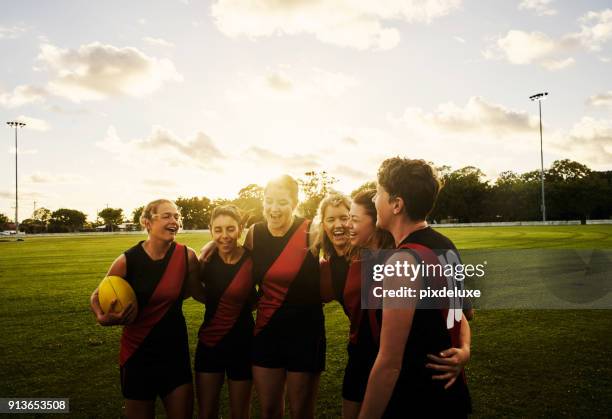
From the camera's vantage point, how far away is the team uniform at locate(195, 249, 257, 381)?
13.9 ft

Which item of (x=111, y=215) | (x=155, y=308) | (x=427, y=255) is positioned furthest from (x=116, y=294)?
(x=111, y=215)

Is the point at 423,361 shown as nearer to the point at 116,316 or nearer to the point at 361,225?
the point at 361,225

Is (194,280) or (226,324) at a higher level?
(194,280)

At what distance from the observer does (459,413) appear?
2.39 meters

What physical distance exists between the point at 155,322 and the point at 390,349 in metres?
2.69

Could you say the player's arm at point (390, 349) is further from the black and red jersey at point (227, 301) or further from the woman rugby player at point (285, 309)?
the black and red jersey at point (227, 301)

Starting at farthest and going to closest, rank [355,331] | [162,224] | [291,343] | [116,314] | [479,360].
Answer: [479,360] → [162,224] → [291,343] → [116,314] → [355,331]

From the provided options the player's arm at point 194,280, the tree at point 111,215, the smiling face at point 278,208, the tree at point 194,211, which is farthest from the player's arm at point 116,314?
the tree at point 111,215

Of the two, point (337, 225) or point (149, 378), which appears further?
point (337, 225)

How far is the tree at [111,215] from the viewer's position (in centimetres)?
15450

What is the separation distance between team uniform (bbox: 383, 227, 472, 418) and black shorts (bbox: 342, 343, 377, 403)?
112 centimetres

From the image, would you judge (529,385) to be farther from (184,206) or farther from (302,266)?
(184,206)

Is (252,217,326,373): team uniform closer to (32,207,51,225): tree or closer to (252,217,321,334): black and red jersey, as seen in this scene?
(252,217,321,334): black and red jersey

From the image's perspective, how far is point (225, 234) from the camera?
4.54 m
